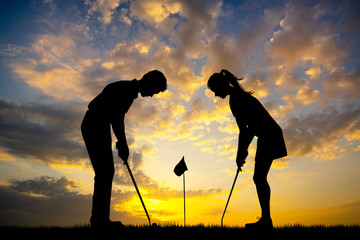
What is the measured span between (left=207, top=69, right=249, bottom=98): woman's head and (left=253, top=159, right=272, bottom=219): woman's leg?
1.72 metres

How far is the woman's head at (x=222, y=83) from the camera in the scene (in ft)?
18.9

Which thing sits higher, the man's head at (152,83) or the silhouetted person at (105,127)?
the man's head at (152,83)

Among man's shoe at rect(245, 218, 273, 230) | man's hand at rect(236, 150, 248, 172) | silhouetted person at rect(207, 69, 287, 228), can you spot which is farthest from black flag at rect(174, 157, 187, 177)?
man's shoe at rect(245, 218, 273, 230)

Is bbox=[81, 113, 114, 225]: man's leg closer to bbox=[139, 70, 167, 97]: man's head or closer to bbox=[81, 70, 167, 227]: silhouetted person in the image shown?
bbox=[81, 70, 167, 227]: silhouetted person

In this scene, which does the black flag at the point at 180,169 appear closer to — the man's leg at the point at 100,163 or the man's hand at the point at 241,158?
the man's hand at the point at 241,158

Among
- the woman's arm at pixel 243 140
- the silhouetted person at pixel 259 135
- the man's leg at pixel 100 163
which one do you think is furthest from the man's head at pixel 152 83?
the woman's arm at pixel 243 140

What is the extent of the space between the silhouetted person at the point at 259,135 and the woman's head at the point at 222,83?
0.02m

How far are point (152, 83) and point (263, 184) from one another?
10.2 feet

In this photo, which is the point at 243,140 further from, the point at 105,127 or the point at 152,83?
the point at 105,127

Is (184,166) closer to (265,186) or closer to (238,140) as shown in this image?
(238,140)

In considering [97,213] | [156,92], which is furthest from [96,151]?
[156,92]

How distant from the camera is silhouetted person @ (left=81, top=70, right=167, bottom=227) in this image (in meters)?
4.44

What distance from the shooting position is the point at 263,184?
512 cm

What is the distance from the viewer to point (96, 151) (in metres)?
4.59
